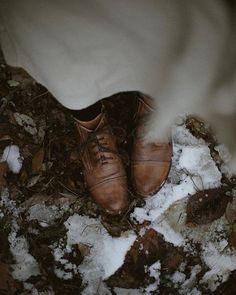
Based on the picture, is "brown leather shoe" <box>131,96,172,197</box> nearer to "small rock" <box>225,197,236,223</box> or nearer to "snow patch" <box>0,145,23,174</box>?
"small rock" <box>225,197,236,223</box>

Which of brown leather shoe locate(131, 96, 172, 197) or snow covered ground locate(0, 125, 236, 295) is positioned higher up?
brown leather shoe locate(131, 96, 172, 197)

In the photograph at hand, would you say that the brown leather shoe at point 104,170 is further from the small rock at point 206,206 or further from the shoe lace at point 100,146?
the small rock at point 206,206

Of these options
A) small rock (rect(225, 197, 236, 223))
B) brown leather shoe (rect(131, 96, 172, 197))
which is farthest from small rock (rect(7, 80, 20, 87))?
small rock (rect(225, 197, 236, 223))

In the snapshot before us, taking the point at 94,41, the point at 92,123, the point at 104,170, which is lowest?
the point at 104,170

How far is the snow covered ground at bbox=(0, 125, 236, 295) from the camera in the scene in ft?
4.47

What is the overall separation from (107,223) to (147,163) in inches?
10.1

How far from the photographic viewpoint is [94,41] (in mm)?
717

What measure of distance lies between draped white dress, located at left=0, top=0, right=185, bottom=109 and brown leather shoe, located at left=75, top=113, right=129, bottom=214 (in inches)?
18.6

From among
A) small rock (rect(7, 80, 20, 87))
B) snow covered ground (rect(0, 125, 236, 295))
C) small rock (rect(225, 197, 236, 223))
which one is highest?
small rock (rect(225, 197, 236, 223))

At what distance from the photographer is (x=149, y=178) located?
1369 millimetres

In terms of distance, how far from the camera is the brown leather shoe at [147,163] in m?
1.35

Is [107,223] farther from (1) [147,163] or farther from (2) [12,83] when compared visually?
(2) [12,83]

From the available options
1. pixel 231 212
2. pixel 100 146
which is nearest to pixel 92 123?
pixel 100 146

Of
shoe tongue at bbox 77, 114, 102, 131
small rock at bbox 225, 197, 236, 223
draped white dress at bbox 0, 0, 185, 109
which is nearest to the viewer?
draped white dress at bbox 0, 0, 185, 109
